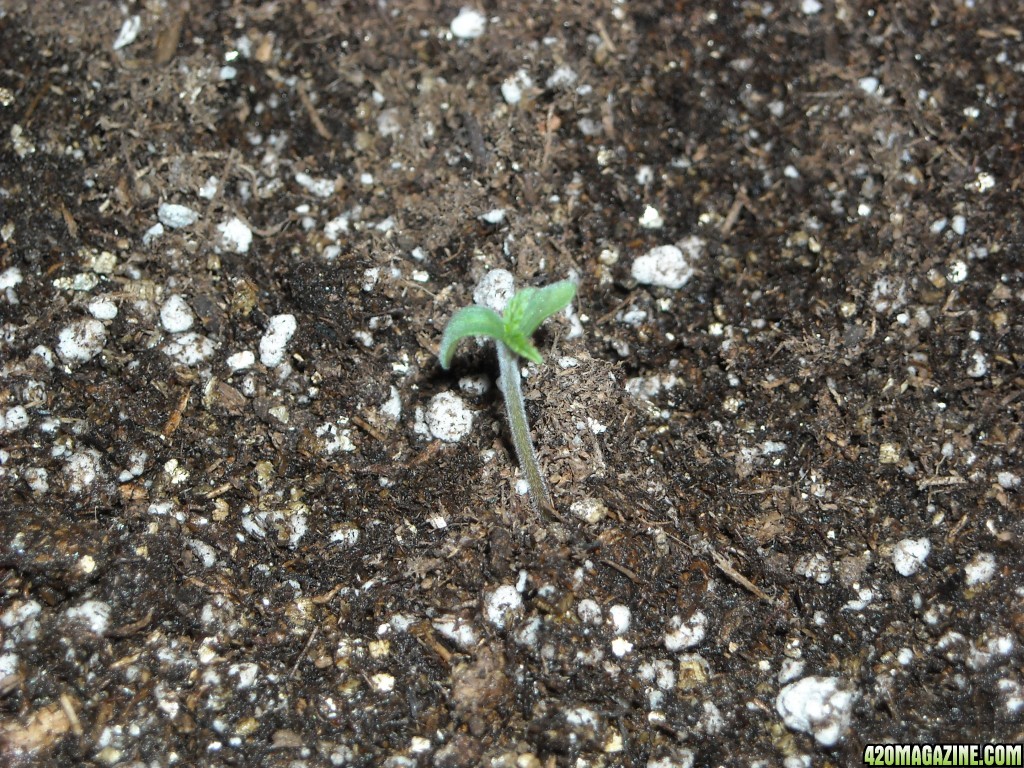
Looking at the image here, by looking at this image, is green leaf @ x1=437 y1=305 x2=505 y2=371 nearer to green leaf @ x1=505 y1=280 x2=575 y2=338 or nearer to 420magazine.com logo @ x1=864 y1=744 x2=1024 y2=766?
green leaf @ x1=505 y1=280 x2=575 y2=338

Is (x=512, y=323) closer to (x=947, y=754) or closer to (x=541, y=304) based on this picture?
(x=541, y=304)

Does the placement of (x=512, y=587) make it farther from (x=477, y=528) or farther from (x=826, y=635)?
(x=826, y=635)

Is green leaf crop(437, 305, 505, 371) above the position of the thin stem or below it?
above

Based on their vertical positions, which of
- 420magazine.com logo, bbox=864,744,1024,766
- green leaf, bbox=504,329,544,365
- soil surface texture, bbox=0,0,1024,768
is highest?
green leaf, bbox=504,329,544,365

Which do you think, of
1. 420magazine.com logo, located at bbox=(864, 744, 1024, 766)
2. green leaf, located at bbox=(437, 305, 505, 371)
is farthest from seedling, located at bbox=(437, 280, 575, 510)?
420magazine.com logo, located at bbox=(864, 744, 1024, 766)

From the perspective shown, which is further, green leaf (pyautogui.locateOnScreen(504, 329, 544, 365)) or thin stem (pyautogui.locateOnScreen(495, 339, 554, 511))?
thin stem (pyautogui.locateOnScreen(495, 339, 554, 511))

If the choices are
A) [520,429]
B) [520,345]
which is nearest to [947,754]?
[520,429]

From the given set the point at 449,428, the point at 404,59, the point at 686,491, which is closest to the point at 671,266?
the point at 686,491
